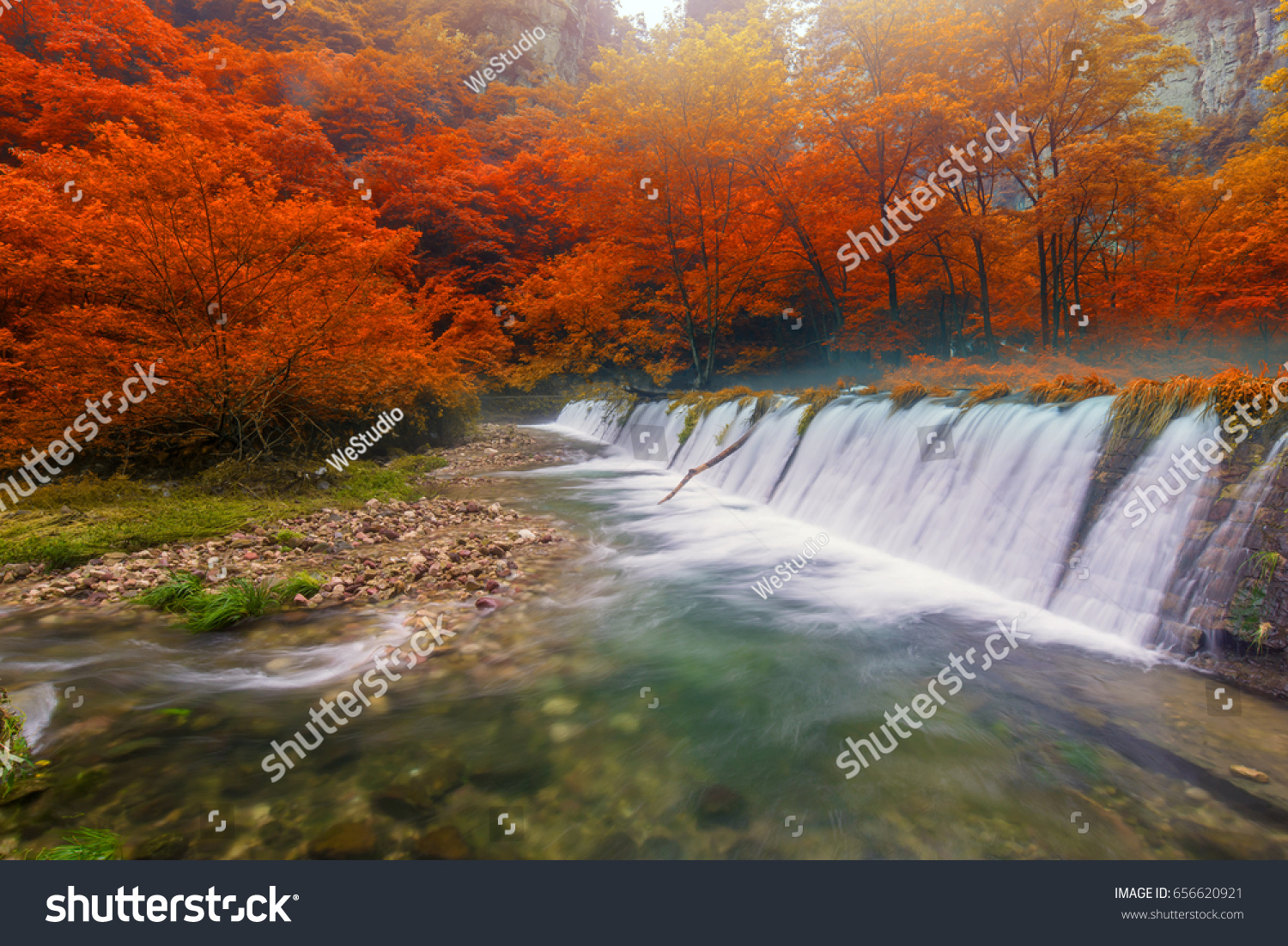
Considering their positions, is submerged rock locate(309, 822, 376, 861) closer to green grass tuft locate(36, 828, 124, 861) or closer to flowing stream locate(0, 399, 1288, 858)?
flowing stream locate(0, 399, 1288, 858)

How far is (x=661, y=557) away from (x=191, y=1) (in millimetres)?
57401

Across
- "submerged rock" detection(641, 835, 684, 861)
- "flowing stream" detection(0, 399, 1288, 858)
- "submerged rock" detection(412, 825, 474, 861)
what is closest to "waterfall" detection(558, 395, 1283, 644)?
"flowing stream" detection(0, 399, 1288, 858)

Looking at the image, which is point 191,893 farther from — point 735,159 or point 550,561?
point 735,159

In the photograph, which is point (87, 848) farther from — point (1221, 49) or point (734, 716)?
point (1221, 49)

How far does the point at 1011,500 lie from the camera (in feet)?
18.9

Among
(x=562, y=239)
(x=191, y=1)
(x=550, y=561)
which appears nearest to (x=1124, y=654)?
(x=550, y=561)

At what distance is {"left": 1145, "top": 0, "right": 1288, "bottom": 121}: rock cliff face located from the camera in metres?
36.5

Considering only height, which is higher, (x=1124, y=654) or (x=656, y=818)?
(x=1124, y=654)

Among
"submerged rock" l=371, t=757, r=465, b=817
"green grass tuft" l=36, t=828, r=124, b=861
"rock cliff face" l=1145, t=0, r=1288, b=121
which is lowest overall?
"submerged rock" l=371, t=757, r=465, b=817

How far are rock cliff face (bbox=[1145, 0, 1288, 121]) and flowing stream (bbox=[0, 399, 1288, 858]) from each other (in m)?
52.5

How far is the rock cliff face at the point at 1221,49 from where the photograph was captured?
36.5 meters

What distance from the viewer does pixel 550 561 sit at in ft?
20.7

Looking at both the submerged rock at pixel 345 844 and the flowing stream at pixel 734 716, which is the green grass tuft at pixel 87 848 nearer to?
the flowing stream at pixel 734 716

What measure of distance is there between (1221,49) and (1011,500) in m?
58.0
